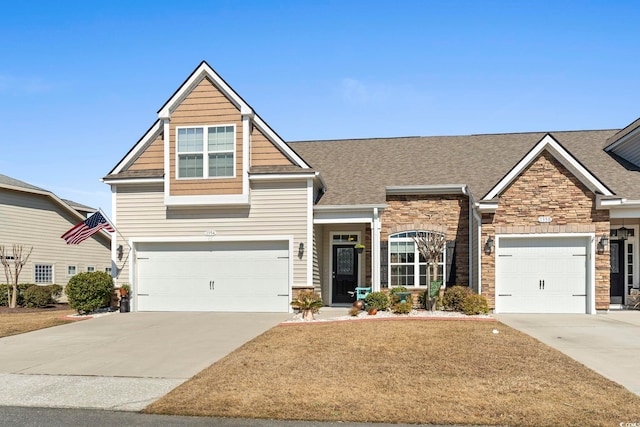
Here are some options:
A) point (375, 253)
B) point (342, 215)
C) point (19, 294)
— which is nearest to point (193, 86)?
point (342, 215)

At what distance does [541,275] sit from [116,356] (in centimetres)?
1249

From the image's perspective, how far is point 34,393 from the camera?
8.61 meters

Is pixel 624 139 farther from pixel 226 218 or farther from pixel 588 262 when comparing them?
pixel 226 218

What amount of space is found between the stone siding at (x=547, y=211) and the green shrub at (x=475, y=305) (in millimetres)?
846

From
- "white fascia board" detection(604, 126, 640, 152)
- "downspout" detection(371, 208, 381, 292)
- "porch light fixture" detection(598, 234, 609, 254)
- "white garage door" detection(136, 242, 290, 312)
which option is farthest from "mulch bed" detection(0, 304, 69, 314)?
"white fascia board" detection(604, 126, 640, 152)

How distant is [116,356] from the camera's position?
11.4 metres

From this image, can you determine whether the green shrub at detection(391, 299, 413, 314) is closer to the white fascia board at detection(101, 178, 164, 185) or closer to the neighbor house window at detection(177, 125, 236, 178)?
the neighbor house window at detection(177, 125, 236, 178)

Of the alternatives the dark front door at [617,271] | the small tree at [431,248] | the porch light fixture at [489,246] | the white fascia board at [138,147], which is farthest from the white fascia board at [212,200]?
the dark front door at [617,271]

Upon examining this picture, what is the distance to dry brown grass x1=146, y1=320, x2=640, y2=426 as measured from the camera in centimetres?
726

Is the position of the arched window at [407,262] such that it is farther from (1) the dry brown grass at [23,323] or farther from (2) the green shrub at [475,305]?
(1) the dry brown grass at [23,323]

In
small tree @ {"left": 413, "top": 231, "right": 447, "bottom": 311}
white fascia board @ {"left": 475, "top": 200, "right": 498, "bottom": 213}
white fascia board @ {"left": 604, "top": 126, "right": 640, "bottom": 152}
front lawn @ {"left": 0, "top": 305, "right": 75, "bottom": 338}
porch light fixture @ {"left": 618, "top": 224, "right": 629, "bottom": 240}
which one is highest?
white fascia board @ {"left": 604, "top": 126, "right": 640, "bottom": 152}

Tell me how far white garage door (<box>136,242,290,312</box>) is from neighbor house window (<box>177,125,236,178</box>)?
242 cm

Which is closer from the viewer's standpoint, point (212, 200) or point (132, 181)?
point (212, 200)

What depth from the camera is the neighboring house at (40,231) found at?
25188mm
